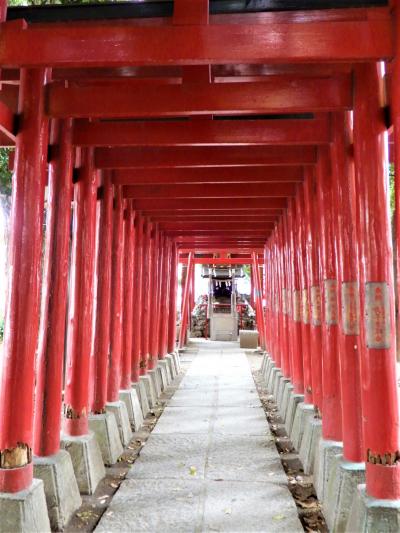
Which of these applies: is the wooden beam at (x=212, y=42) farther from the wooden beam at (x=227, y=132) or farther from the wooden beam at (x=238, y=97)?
the wooden beam at (x=227, y=132)

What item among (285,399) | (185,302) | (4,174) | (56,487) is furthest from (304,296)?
(185,302)

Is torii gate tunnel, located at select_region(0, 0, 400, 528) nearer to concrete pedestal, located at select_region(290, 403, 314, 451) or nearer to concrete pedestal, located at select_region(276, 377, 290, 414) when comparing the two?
concrete pedestal, located at select_region(290, 403, 314, 451)

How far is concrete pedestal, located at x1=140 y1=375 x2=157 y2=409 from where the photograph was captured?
8891mm

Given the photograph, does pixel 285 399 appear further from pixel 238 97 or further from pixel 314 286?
pixel 238 97

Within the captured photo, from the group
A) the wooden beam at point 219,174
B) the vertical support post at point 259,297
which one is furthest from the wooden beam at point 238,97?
the vertical support post at point 259,297

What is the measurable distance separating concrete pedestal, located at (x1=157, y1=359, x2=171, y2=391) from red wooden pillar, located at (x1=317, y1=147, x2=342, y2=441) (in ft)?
20.1

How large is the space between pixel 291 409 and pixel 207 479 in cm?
241

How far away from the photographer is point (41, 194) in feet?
12.5

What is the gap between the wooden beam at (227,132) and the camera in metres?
4.47

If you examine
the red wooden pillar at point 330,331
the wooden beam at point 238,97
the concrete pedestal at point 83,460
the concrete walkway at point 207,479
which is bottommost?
the concrete walkway at point 207,479

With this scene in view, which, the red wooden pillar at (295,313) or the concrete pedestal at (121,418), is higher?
the red wooden pillar at (295,313)

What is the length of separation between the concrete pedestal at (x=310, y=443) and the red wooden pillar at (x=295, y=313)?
1617mm

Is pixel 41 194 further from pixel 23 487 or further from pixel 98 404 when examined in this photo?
pixel 98 404

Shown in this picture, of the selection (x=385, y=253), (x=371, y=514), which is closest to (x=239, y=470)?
(x=371, y=514)
